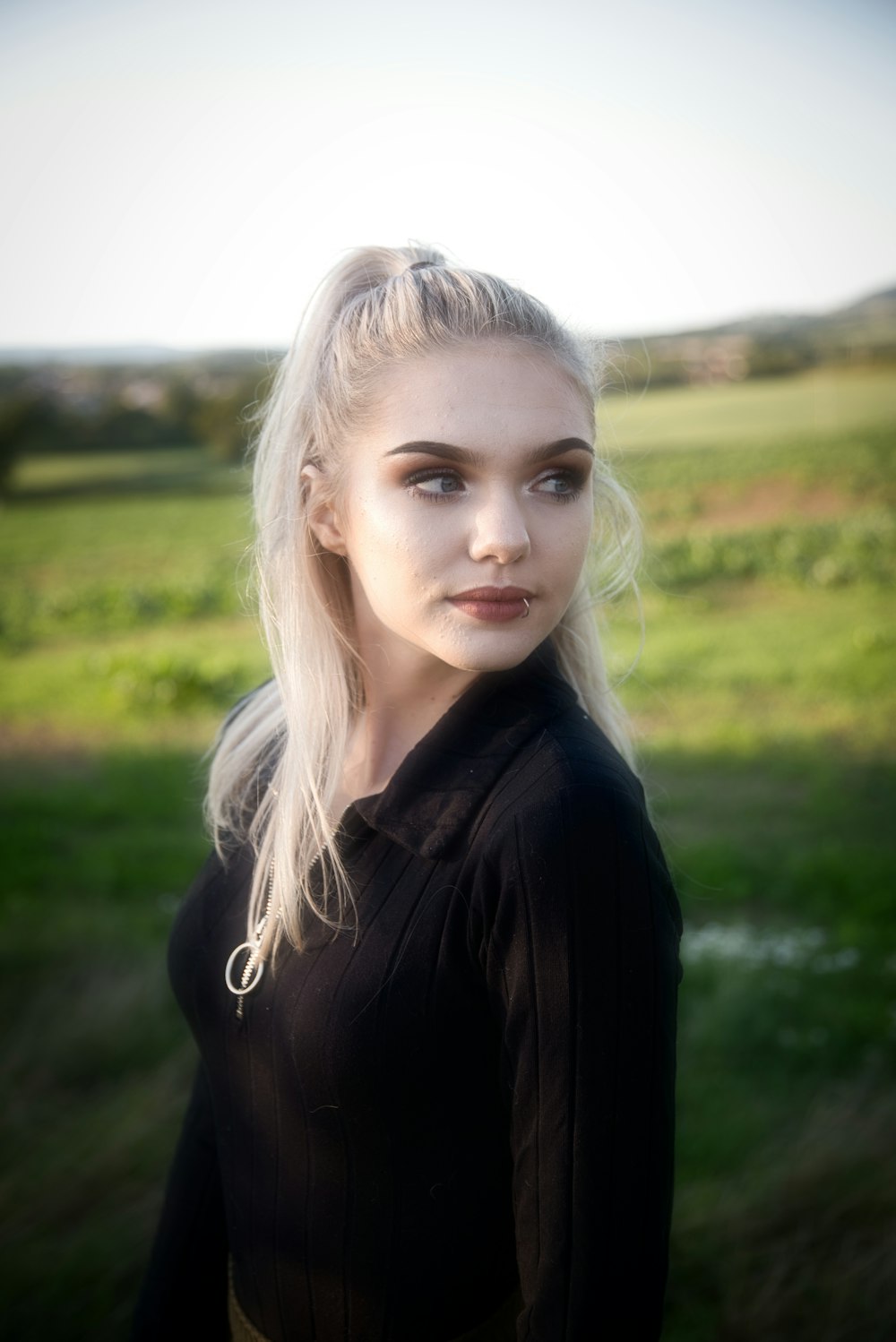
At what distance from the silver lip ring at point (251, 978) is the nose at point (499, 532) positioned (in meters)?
0.62

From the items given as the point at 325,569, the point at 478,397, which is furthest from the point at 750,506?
the point at 478,397

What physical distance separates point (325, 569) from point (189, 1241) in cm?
116

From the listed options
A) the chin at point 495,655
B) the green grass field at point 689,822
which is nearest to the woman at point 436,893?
the chin at point 495,655

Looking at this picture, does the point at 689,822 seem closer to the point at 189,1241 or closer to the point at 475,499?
the point at 189,1241

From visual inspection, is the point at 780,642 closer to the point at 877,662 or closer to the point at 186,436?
the point at 877,662

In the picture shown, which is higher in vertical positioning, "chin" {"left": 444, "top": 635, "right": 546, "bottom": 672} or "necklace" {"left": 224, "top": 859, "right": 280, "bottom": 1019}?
"chin" {"left": 444, "top": 635, "right": 546, "bottom": 672}

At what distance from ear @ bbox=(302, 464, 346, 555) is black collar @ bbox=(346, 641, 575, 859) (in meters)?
0.30

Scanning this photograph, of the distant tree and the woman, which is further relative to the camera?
the distant tree

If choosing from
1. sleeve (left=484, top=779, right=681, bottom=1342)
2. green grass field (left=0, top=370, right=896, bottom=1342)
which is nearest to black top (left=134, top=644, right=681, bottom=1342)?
sleeve (left=484, top=779, right=681, bottom=1342)

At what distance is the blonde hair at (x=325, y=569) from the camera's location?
4.09 ft

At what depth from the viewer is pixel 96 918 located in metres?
3.58

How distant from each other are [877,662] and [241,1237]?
143 inches

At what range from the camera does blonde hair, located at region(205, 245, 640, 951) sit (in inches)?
49.1

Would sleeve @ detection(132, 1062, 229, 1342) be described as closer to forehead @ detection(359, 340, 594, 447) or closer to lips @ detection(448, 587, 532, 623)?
lips @ detection(448, 587, 532, 623)
